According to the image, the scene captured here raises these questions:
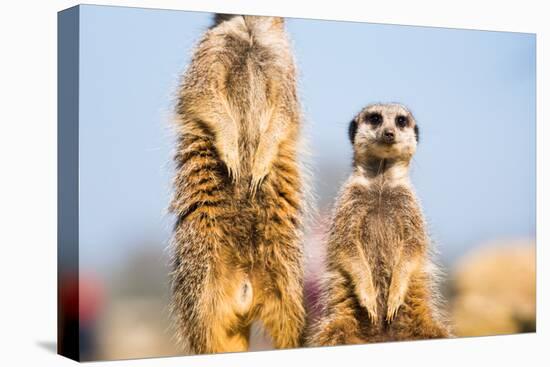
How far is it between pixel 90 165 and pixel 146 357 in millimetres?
1287

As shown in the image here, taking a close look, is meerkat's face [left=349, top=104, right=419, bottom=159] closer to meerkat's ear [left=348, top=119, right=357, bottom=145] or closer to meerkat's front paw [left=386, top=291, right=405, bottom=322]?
meerkat's ear [left=348, top=119, right=357, bottom=145]

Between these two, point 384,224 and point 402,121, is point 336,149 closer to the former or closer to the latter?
point 402,121

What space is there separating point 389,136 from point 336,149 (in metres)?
0.38

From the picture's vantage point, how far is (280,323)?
7.43 m

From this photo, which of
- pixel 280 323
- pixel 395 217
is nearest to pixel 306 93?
pixel 395 217

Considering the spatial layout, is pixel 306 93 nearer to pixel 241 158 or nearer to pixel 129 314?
pixel 241 158

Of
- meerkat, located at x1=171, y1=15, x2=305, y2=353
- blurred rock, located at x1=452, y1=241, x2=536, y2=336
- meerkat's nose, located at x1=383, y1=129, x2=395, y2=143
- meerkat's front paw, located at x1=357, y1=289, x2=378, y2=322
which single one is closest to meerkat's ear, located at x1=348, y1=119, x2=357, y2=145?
meerkat's nose, located at x1=383, y1=129, x2=395, y2=143

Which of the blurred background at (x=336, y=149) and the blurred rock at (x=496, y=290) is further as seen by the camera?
the blurred rock at (x=496, y=290)

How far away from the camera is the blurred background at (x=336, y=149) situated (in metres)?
6.89

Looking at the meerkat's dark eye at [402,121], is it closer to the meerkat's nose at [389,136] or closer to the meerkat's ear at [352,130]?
the meerkat's nose at [389,136]

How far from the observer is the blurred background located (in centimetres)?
689

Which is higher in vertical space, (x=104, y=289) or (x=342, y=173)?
(x=342, y=173)

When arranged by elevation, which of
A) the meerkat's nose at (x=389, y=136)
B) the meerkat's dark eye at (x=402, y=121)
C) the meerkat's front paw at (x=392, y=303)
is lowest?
the meerkat's front paw at (x=392, y=303)

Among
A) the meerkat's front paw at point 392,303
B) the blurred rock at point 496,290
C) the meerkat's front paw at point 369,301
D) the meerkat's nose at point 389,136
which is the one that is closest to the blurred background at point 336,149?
the blurred rock at point 496,290
